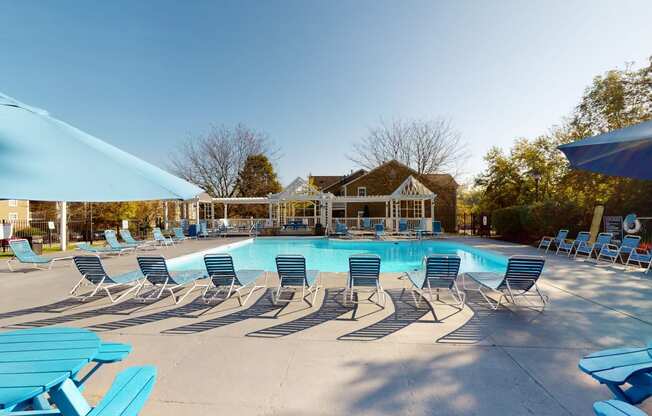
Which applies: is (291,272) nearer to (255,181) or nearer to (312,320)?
(312,320)

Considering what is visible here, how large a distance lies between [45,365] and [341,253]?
13820mm

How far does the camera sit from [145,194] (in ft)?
7.36

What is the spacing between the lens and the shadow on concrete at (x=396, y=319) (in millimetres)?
4387

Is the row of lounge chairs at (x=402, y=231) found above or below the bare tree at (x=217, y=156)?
below

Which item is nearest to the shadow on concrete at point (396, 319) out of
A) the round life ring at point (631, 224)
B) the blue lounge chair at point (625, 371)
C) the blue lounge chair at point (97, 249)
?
the blue lounge chair at point (625, 371)

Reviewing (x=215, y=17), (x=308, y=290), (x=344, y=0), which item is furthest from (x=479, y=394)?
(x=215, y=17)

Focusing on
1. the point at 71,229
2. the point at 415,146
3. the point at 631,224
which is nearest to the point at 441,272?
the point at 631,224

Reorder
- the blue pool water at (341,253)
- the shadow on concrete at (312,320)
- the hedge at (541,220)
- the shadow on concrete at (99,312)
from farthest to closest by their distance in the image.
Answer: the hedge at (541,220), the blue pool water at (341,253), the shadow on concrete at (99,312), the shadow on concrete at (312,320)

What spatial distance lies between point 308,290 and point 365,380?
3704mm

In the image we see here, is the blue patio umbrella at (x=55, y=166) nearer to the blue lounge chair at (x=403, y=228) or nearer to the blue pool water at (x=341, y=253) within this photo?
the blue pool water at (x=341, y=253)

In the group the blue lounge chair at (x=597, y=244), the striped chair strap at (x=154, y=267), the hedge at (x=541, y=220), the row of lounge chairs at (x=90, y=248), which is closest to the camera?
the striped chair strap at (x=154, y=267)

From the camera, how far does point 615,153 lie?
10.9 feet

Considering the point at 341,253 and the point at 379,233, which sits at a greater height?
the point at 379,233

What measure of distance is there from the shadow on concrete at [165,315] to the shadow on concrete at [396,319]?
290 centimetres
